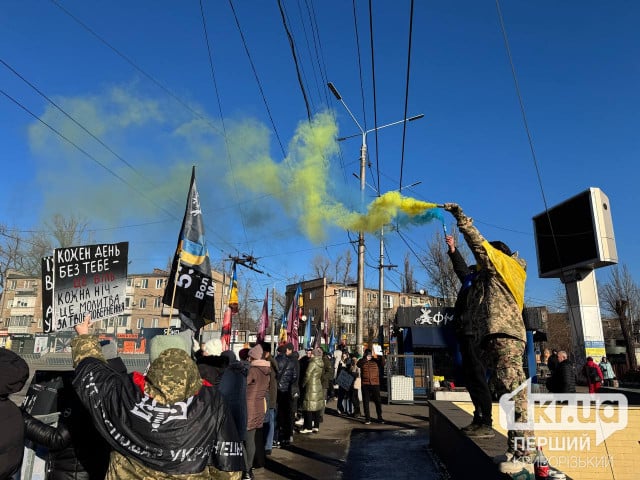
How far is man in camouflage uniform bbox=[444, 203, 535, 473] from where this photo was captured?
3492mm

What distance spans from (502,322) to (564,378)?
22.9ft

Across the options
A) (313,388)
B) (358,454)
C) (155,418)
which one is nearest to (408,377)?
(313,388)

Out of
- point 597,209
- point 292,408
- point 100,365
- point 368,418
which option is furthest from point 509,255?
point 597,209

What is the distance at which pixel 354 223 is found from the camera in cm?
1371

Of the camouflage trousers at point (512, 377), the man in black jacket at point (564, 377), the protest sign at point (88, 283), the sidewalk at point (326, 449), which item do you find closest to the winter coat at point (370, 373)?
the sidewalk at point (326, 449)

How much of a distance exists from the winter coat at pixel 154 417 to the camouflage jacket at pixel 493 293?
7.88 ft

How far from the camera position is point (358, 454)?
7922mm

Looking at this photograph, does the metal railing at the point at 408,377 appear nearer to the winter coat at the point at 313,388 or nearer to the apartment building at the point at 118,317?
the winter coat at the point at 313,388

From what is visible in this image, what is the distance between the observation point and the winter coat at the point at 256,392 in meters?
6.20

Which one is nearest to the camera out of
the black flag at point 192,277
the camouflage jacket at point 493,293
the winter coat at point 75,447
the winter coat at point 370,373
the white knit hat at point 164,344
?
the winter coat at point 75,447

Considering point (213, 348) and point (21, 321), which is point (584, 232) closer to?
point (213, 348)

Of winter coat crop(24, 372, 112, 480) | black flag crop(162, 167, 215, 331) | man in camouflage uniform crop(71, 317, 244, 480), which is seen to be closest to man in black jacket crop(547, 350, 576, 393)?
black flag crop(162, 167, 215, 331)

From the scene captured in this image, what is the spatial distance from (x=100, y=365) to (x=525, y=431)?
3139 mm

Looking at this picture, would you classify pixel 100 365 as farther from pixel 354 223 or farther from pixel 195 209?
pixel 354 223
